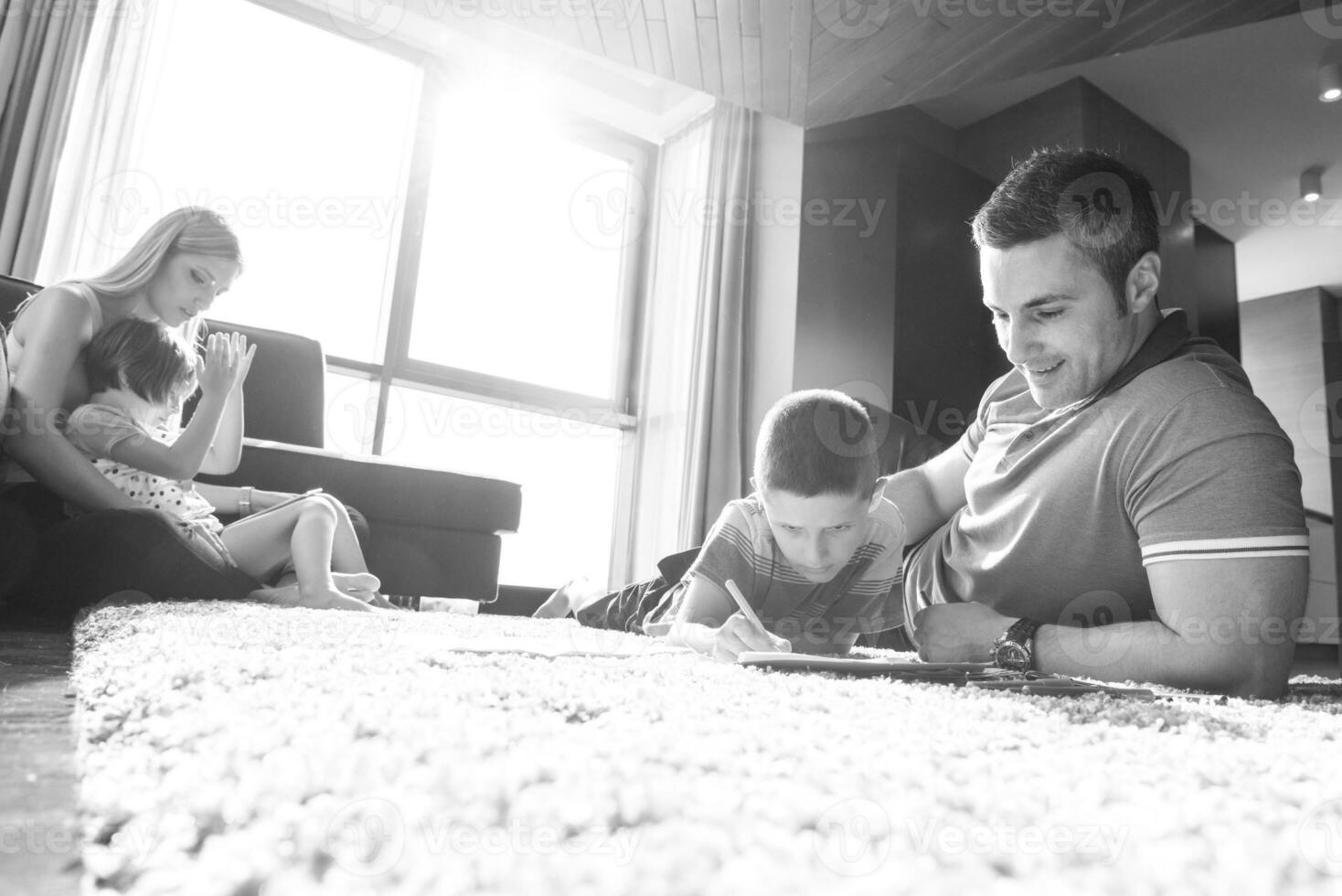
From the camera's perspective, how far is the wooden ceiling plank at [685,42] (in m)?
2.29

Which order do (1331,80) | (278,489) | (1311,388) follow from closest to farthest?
1. (278,489)
2. (1331,80)
3. (1311,388)

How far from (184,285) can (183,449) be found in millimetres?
339

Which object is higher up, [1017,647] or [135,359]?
→ [135,359]

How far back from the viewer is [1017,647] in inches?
33.1

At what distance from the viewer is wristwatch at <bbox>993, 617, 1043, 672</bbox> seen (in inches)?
32.9

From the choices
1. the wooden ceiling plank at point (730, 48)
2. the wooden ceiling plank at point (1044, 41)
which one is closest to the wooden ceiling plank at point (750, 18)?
the wooden ceiling plank at point (730, 48)

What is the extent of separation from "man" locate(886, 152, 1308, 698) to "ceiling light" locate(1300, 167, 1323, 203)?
258 cm

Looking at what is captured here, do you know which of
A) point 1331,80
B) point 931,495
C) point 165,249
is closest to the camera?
point 931,495

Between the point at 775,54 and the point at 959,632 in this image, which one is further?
the point at 775,54

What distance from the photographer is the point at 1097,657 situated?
2.66ft

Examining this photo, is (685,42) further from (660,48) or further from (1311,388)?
(1311,388)

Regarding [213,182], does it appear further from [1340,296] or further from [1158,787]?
[1340,296]

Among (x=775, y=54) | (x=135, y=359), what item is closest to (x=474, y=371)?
(x=775, y=54)

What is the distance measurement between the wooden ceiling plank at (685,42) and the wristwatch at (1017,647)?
2020 millimetres
